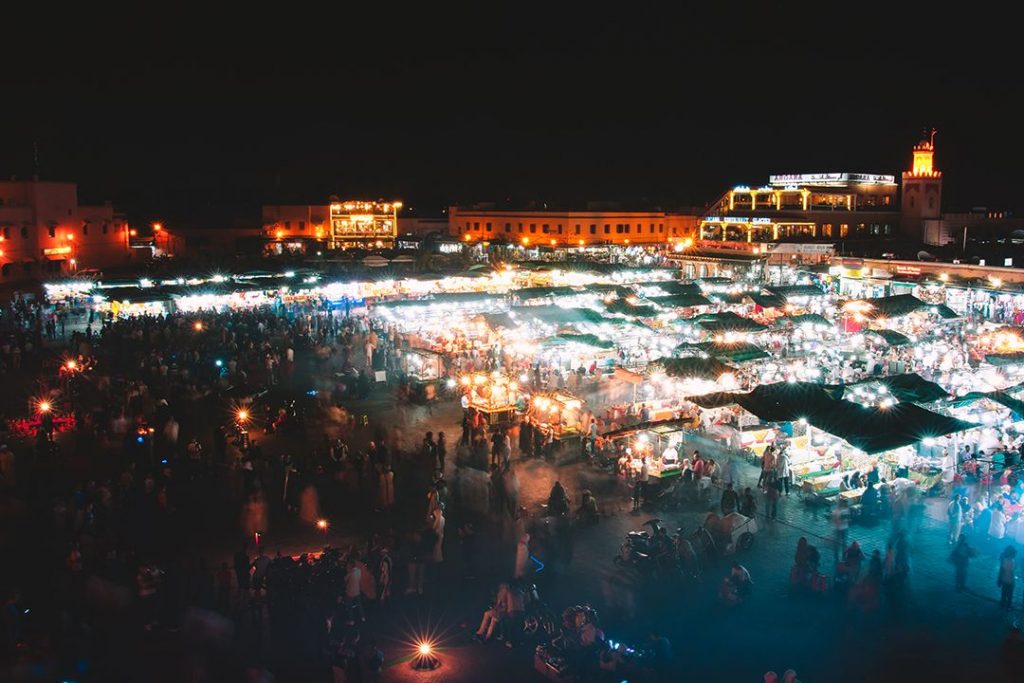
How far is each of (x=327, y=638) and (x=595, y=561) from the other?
335 cm

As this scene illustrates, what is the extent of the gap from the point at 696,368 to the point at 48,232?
110ft

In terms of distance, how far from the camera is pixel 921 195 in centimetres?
5309

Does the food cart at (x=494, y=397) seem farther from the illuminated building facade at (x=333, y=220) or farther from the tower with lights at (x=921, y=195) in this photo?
the tower with lights at (x=921, y=195)

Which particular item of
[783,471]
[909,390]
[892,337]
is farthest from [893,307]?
[783,471]

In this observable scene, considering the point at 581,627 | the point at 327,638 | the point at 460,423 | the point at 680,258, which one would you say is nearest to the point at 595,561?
the point at 581,627

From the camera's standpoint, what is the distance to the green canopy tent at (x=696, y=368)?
15578 mm

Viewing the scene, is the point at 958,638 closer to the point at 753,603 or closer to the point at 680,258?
the point at 753,603

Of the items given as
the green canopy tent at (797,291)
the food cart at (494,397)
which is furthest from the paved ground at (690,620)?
the green canopy tent at (797,291)

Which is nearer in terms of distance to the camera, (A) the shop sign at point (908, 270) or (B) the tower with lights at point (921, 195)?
(A) the shop sign at point (908, 270)

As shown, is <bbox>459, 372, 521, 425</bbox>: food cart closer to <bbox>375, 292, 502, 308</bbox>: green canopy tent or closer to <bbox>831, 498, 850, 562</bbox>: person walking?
<bbox>831, 498, 850, 562</bbox>: person walking

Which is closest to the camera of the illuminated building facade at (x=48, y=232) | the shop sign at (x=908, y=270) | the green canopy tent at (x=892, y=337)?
the green canopy tent at (x=892, y=337)

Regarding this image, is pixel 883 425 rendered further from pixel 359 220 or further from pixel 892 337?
pixel 359 220

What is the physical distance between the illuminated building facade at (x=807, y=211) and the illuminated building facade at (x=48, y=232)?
1351 inches

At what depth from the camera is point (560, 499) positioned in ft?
36.0
